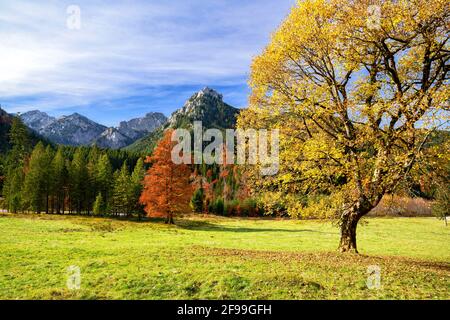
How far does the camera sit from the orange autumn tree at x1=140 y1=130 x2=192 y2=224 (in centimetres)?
5622

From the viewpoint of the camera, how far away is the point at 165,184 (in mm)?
57281

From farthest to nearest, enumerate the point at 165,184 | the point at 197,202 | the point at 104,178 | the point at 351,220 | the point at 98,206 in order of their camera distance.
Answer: the point at 197,202 < the point at 104,178 < the point at 98,206 < the point at 165,184 < the point at 351,220

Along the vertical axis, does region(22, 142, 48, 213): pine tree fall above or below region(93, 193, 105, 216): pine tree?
above

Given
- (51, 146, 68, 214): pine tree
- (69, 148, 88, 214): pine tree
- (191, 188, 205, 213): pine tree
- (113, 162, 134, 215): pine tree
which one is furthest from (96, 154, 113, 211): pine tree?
(191, 188, 205, 213): pine tree

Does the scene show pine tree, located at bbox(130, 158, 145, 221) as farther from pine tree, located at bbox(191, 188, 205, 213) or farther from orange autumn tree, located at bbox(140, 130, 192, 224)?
pine tree, located at bbox(191, 188, 205, 213)

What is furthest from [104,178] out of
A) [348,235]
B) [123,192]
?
[348,235]

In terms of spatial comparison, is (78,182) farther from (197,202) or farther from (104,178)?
(197,202)

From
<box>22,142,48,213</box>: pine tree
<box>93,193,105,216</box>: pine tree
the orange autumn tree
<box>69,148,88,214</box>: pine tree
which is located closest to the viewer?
the orange autumn tree

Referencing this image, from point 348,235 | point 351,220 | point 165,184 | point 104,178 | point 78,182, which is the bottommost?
point 348,235

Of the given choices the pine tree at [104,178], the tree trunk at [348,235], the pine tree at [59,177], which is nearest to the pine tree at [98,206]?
the pine tree at [104,178]

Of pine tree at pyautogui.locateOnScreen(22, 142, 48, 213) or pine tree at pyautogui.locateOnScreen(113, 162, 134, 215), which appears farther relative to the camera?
pine tree at pyautogui.locateOnScreen(113, 162, 134, 215)
